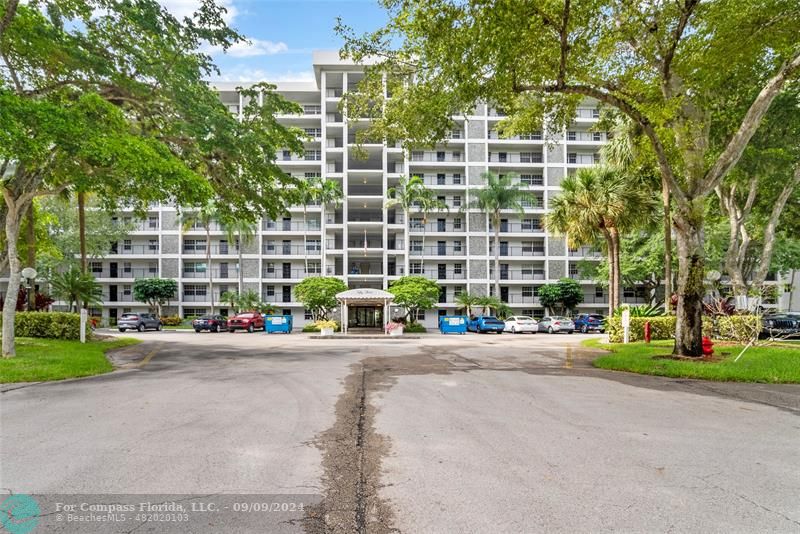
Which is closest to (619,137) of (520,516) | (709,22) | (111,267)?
(709,22)

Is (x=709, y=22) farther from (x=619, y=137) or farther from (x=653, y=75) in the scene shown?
(x=619, y=137)

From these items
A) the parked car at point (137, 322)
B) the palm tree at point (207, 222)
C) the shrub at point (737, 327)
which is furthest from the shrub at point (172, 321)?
the shrub at point (737, 327)

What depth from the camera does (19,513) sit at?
153 inches

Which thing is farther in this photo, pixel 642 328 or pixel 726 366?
pixel 642 328

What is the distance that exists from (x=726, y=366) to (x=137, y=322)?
128ft

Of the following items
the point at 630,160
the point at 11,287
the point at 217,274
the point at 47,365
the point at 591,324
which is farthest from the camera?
the point at 217,274

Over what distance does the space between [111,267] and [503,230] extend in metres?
43.9

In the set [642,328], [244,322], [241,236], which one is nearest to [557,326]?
[642,328]

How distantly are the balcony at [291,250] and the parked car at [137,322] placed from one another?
15.3 metres

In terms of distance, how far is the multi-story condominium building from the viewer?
51.4 meters

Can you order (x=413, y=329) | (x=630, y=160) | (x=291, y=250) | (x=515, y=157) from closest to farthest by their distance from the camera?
(x=630, y=160) → (x=413, y=329) → (x=291, y=250) → (x=515, y=157)

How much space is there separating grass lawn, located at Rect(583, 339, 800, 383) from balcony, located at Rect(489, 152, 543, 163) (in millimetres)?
42435

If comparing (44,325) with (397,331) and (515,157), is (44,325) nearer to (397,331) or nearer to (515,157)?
(397,331)

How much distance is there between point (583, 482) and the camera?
14.8 ft
